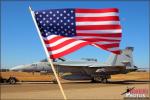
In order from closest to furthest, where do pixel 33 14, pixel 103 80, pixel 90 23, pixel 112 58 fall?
pixel 33 14, pixel 90 23, pixel 103 80, pixel 112 58

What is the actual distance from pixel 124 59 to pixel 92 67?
168 inches

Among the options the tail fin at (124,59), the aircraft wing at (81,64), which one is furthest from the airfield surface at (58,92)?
the tail fin at (124,59)

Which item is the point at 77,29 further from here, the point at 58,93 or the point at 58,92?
the point at 58,92

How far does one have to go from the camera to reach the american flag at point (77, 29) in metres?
8.74

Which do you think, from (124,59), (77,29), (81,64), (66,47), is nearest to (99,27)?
(77,29)

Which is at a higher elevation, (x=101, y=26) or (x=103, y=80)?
(x=101, y=26)

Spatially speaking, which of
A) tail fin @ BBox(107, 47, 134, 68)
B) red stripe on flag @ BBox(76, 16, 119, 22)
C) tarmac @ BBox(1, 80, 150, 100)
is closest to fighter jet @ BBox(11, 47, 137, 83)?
tail fin @ BBox(107, 47, 134, 68)

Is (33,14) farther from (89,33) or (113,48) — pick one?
(113,48)

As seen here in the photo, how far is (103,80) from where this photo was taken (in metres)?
40.9

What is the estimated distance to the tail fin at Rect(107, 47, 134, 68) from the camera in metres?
42.9

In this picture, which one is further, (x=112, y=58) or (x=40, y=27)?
(x=112, y=58)

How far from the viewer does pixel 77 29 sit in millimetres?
8992

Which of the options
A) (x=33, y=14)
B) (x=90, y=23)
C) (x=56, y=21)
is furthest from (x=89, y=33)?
(x=33, y=14)

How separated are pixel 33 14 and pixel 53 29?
713 mm
